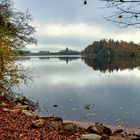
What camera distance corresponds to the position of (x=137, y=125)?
26.3 metres

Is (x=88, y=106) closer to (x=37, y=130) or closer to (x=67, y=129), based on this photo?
(x=67, y=129)

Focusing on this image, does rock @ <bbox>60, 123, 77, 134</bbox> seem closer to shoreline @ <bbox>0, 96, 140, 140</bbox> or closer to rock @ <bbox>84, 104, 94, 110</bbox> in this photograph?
shoreline @ <bbox>0, 96, 140, 140</bbox>

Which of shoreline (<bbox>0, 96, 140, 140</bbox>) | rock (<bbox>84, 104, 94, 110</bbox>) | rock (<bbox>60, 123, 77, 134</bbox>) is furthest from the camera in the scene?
rock (<bbox>84, 104, 94, 110</bbox>)

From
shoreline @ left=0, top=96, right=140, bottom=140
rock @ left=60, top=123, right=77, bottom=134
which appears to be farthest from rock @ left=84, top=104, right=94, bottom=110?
rock @ left=60, top=123, right=77, bottom=134

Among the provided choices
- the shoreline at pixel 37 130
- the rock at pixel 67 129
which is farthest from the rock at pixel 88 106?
the rock at pixel 67 129

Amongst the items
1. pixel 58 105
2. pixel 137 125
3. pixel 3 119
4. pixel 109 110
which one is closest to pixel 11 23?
pixel 58 105

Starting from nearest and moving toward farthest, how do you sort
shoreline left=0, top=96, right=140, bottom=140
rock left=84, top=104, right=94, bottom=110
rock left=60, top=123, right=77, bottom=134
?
shoreline left=0, top=96, right=140, bottom=140 < rock left=60, top=123, right=77, bottom=134 < rock left=84, top=104, right=94, bottom=110

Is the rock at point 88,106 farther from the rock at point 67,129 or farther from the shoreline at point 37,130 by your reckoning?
the rock at point 67,129

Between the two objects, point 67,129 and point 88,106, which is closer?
point 67,129

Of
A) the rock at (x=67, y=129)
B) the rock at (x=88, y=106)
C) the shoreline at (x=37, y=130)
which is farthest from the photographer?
the rock at (x=88, y=106)

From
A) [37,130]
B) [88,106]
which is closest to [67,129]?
[37,130]

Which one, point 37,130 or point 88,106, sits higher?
point 37,130

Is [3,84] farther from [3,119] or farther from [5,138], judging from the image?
[5,138]

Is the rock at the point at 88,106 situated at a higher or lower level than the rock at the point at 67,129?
lower
